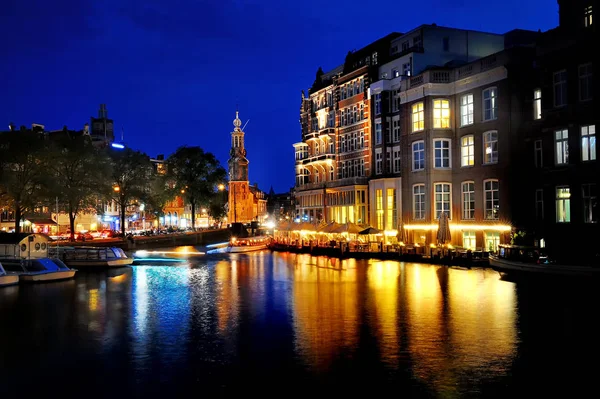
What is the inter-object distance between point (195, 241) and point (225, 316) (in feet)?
254

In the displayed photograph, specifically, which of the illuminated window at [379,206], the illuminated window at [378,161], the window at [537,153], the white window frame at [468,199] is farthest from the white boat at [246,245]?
the window at [537,153]

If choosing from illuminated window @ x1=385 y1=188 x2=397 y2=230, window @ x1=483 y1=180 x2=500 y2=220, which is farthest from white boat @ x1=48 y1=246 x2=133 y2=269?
window @ x1=483 y1=180 x2=500 y2=220

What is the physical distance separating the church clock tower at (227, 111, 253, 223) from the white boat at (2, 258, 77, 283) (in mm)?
88708

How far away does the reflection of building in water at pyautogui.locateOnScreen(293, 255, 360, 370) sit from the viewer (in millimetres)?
21391

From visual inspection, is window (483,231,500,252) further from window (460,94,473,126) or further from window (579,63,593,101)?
window (579,63,593,101)

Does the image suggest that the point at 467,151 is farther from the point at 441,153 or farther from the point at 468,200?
the point at 468,200

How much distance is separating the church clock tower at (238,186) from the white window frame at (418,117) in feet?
245

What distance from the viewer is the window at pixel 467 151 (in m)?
59.8

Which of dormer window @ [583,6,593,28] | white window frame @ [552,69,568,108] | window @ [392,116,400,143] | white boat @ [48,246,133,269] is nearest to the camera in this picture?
dormer window @ [583,6,593,28]

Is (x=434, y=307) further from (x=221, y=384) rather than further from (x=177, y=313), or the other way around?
(x=221, y=384)

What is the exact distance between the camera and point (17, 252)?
49.8 metres

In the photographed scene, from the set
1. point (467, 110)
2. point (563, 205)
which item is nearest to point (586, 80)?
point (563, 205)

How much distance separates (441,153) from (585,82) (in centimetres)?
1903

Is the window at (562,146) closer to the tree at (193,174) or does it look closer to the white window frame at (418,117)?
the white window frame at (418,117)
